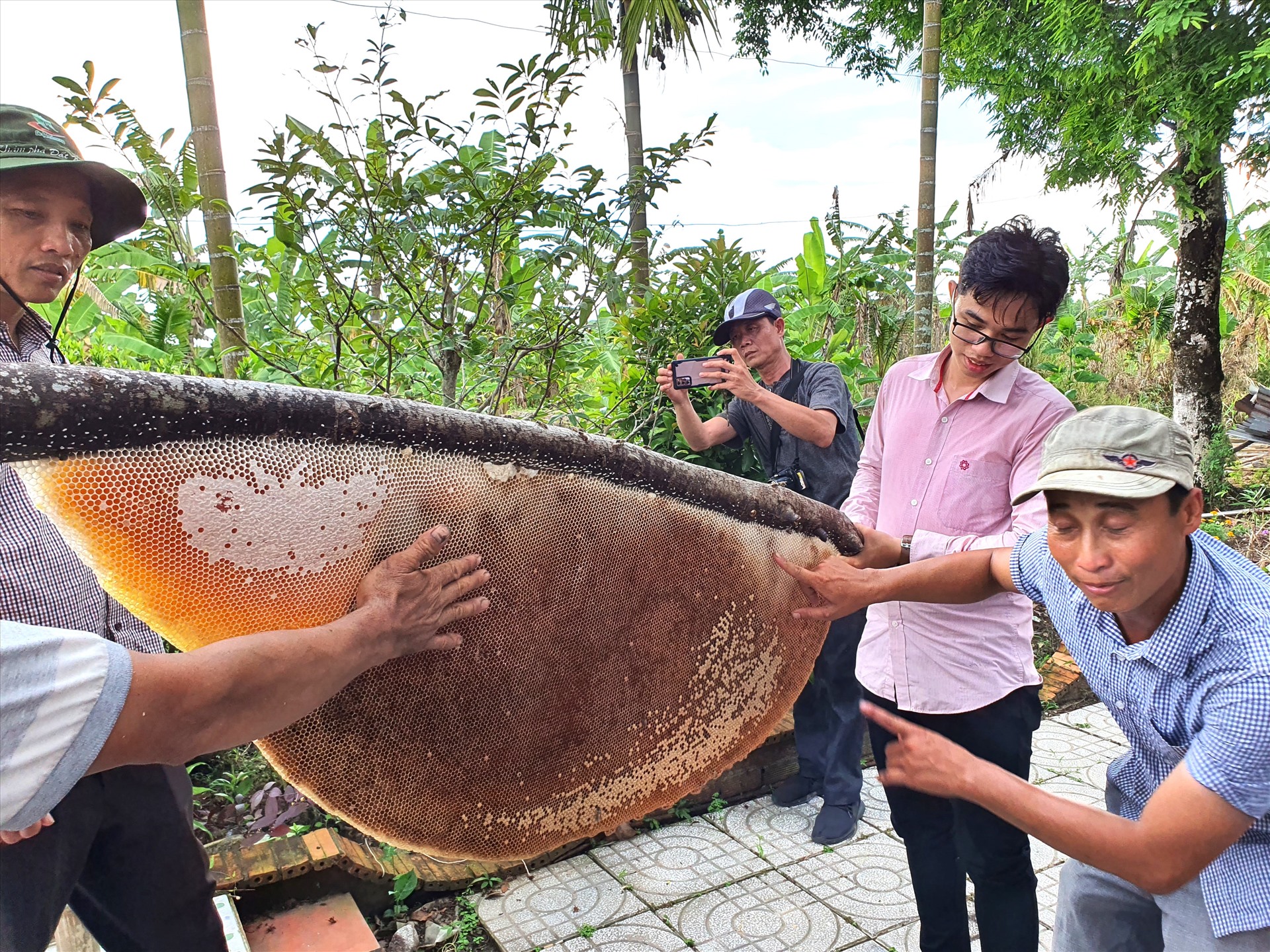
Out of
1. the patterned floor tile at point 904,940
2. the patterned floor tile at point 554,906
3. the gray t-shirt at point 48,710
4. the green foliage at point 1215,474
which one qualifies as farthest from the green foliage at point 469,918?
the green foliage at point 1215,474

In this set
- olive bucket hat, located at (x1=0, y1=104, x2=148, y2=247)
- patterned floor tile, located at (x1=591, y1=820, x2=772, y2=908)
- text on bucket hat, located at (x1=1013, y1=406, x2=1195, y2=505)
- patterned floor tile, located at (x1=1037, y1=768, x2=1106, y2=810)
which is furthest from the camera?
patterned floor tile, located at (x1=1037, y1=768, x2=1106, y2=810)

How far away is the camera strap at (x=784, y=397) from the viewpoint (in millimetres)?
3363

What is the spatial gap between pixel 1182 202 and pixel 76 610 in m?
9.03

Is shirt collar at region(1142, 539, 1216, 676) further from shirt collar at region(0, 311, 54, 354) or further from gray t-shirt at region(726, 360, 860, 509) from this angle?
shirt collar at region(0, 311, 54, 354)

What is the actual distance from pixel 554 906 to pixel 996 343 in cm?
239

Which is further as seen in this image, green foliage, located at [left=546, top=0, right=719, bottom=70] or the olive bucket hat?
green foliage, located at [left=546, top=0, right=719, bottom=70]

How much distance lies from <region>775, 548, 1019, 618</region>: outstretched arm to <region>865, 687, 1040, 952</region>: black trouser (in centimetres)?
37

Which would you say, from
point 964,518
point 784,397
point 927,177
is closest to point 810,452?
point 784,397

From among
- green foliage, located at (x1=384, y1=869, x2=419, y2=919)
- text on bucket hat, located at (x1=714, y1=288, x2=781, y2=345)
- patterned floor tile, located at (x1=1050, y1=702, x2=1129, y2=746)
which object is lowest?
patterned floor tile, located at (x1=1050, y1=702, x2=1129, y2=746)

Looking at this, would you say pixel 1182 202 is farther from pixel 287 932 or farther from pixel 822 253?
pixel 287 932

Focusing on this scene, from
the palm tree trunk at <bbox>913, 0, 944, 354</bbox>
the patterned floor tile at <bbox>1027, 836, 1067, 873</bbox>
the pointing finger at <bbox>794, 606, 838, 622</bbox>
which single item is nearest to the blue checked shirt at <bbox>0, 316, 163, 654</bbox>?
the pointing finger at <bbox>794, 606, 838, 622</bbox>

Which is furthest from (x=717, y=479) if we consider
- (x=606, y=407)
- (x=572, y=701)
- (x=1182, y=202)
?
(x=1182, y=202)

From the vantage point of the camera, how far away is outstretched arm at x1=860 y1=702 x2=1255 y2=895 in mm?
1167

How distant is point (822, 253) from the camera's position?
6586mm
